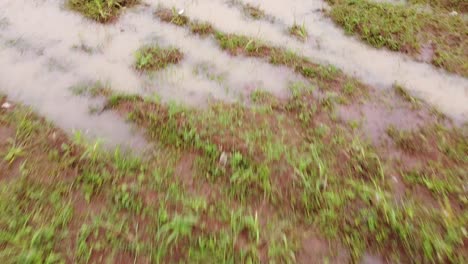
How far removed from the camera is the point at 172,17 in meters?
4.62

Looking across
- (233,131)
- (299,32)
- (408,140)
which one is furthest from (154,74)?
(408,140)

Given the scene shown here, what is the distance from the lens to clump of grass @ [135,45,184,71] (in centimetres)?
398

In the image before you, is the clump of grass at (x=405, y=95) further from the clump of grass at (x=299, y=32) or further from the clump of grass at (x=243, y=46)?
the clump of grass at (x=243, y=46)

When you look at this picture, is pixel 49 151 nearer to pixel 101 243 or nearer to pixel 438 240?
pixel 101 243

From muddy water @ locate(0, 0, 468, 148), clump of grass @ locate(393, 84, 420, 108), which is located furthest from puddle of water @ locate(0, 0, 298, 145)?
clump of grass @ locate(393, 84, 420, 108)

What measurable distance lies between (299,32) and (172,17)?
1607 mm

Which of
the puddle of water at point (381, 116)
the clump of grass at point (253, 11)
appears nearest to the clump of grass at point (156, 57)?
the clump of grass at point (253, 11)

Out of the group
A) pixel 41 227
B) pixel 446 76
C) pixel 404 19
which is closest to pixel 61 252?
pixel 41 227

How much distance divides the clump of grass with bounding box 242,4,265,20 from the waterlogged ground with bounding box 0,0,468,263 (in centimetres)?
5

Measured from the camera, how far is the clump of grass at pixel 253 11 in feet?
15.5

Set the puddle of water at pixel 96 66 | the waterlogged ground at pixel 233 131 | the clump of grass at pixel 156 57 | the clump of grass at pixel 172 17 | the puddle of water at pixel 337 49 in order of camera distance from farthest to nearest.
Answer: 1. the clump of grass at pixel 172 17
2. the clump of grass at pixel 156 57
3. the puddle of water at pixel 337 49
4. the puddle of water at pixel 96 66
5. the waterlogged ground at pixel 233 131

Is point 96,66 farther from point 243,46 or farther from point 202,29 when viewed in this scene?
point 243,46

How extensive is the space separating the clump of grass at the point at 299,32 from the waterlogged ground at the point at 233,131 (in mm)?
16

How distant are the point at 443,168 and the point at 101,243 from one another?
9.07ft
